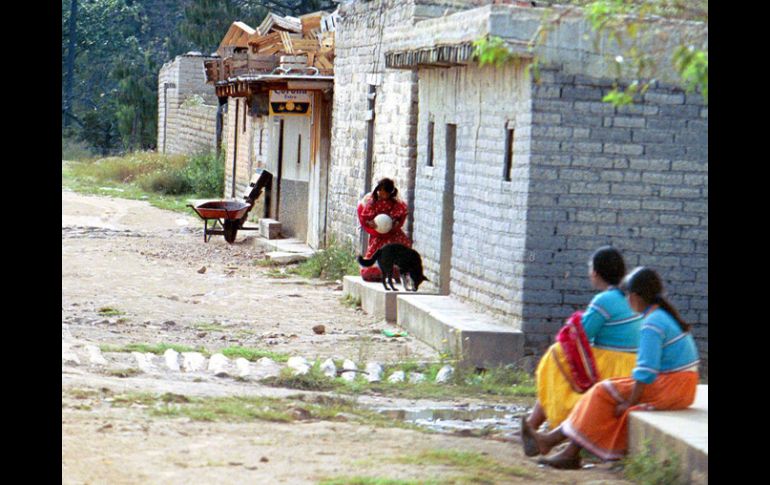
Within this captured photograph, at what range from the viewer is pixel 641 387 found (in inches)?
251

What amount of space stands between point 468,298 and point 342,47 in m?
7.00

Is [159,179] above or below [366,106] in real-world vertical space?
below

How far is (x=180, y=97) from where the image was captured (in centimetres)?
3681

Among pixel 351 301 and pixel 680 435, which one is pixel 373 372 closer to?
pixel 680 435

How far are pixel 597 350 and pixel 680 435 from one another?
102 centimetres

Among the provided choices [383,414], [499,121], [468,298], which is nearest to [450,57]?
[499,121]

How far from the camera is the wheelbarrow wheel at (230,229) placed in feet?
67.3

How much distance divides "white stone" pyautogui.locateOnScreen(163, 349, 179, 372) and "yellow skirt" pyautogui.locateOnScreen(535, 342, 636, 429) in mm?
3541

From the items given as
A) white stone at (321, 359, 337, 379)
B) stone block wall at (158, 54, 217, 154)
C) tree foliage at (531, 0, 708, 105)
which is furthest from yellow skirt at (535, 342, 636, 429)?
stone block wall at (158, 54, 217, 154)

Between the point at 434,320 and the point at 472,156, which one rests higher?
the point at 472,156

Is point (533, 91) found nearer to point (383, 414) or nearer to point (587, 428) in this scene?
point (383, 414)

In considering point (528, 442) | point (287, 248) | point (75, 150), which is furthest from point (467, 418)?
point (75, 150)

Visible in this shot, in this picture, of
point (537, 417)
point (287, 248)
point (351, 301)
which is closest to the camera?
point (537, 417)
